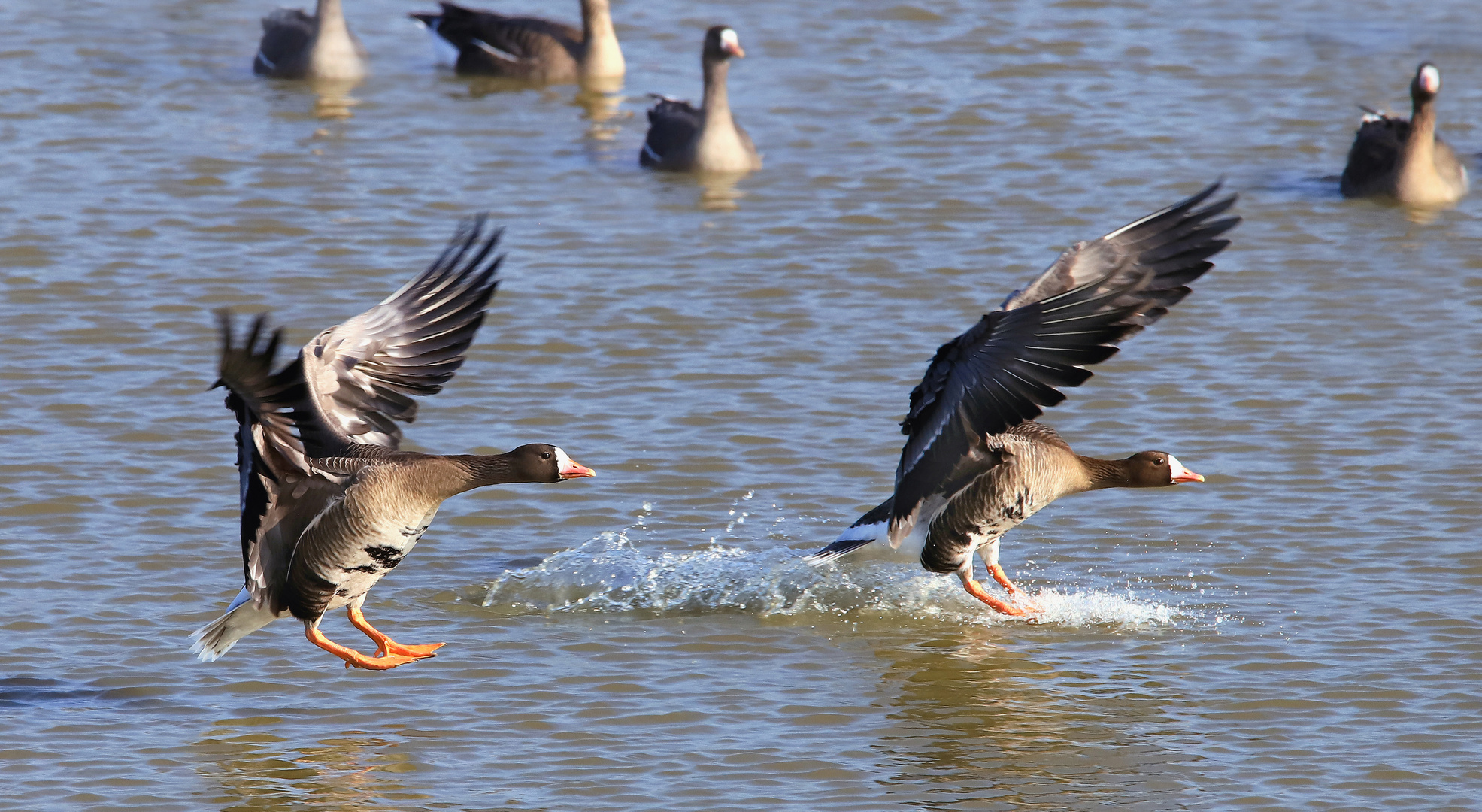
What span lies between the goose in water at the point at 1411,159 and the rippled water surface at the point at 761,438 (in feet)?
0.97

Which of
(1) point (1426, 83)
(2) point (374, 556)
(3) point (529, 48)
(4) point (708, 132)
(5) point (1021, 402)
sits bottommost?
(2) point (374, 556)

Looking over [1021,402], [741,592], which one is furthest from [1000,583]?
[1021,402]

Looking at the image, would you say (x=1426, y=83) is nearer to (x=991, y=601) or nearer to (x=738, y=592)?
(x=991, y=601)

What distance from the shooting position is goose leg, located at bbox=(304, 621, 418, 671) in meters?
7.79

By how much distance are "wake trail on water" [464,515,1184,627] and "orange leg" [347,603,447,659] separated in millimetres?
1003

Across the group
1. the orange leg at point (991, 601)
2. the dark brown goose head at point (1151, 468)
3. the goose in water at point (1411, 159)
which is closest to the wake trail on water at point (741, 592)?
the orange leg at point (991, 601)

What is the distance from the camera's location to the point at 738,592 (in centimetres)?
917

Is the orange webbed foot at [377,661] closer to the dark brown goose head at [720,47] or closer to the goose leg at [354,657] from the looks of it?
the goose leg at [354,657]

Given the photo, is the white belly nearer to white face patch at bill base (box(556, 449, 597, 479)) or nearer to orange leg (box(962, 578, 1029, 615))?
white face patch at bill base (box(556, 449, 597, 479))

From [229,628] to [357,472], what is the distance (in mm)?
848

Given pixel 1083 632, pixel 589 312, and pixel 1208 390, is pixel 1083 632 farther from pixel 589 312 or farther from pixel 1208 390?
pixel 589 312

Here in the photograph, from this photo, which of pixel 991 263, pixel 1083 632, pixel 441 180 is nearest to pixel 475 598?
pixel 1083 632

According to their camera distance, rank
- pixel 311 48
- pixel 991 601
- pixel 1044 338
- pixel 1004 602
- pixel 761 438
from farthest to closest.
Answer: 1. pixel 311 48
2. pixel 761 438
3. pixel 1004 602
4. pixel 991 601
5. pixel 1044 338

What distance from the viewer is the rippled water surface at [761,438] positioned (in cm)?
765
